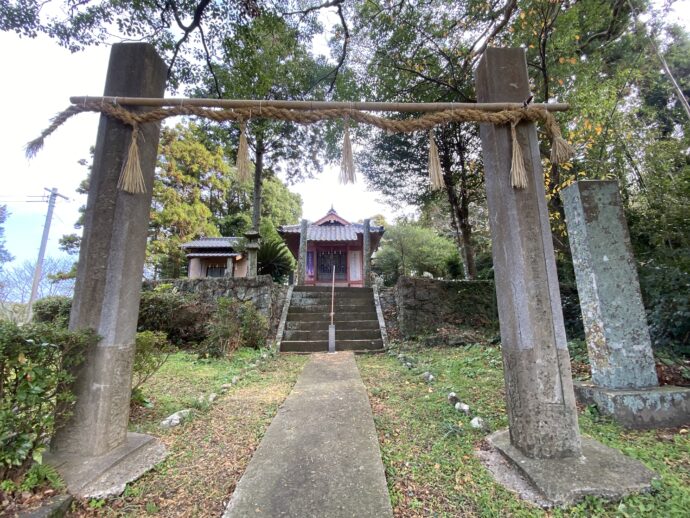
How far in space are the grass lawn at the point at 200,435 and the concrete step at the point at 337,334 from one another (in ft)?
6.65

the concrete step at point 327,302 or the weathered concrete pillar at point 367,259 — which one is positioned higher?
the weathered concrete pillar at point 367,259

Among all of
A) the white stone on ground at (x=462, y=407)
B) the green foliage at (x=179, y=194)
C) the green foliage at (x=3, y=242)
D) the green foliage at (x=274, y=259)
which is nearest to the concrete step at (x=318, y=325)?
the white stone on ground at (x=462, y=407)

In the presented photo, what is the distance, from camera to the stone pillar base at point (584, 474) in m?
1.59

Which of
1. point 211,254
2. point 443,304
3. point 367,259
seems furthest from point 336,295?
point 211,254

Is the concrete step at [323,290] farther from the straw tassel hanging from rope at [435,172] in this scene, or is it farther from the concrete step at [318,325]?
the straw tassel hanging from rope at [435,172]

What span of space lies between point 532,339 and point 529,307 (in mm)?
209

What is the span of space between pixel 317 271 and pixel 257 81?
32.8 feet

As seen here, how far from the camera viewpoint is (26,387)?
1.55 metres

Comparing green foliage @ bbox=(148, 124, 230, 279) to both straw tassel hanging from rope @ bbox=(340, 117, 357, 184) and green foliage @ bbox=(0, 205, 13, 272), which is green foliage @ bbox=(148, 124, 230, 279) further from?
straw tassel hanging from rope @ bbox=(340, 117, 357, 184)

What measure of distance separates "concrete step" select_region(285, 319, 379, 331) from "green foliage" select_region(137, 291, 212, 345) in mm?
1958

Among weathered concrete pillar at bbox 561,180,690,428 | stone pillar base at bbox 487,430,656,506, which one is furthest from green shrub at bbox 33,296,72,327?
weathered concrete pillar at bbox 561,180,690,428

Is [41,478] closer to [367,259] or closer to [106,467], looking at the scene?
[106,467]

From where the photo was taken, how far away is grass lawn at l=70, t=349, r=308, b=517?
165cm

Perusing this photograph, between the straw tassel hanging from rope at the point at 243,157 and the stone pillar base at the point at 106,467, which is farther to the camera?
the straw tassel hanging from rope at the point at 243,157
